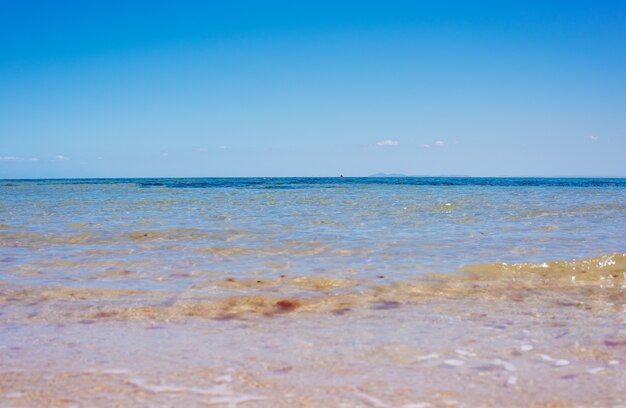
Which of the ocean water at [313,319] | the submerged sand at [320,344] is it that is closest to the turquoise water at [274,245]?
the ocean water at [313,319]

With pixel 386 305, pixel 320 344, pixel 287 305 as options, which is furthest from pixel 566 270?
pixel 320 344

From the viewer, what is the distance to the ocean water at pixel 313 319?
2998mm

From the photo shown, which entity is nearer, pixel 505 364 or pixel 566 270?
pixel 505 364

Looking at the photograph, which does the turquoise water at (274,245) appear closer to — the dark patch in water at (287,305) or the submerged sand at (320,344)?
the submerged sand at (320,344)

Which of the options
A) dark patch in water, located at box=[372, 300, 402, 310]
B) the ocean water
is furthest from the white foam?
dark patch in water, located at box=[372, 300, 402, 310]

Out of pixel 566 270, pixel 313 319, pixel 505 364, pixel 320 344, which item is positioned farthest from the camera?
pixel 566 270

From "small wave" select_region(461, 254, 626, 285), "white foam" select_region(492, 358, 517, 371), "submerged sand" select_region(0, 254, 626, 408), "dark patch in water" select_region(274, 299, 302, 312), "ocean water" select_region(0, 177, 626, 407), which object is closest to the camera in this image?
"submerged sand" select_region(0, 254, 626, 408)

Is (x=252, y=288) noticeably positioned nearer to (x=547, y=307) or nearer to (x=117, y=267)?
(x=117, y=267)

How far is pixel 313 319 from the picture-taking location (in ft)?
15.1

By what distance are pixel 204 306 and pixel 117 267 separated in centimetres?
268

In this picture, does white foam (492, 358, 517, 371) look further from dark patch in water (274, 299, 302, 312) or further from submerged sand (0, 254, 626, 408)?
dark patch in water (274, 299, 302, 312)

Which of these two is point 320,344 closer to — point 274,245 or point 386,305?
point 386,305

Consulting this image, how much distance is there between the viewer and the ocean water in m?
3.00

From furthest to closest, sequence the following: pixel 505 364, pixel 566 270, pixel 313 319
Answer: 1. pixel 566 270
2. pixel 313 319
3. pixel 505 364
